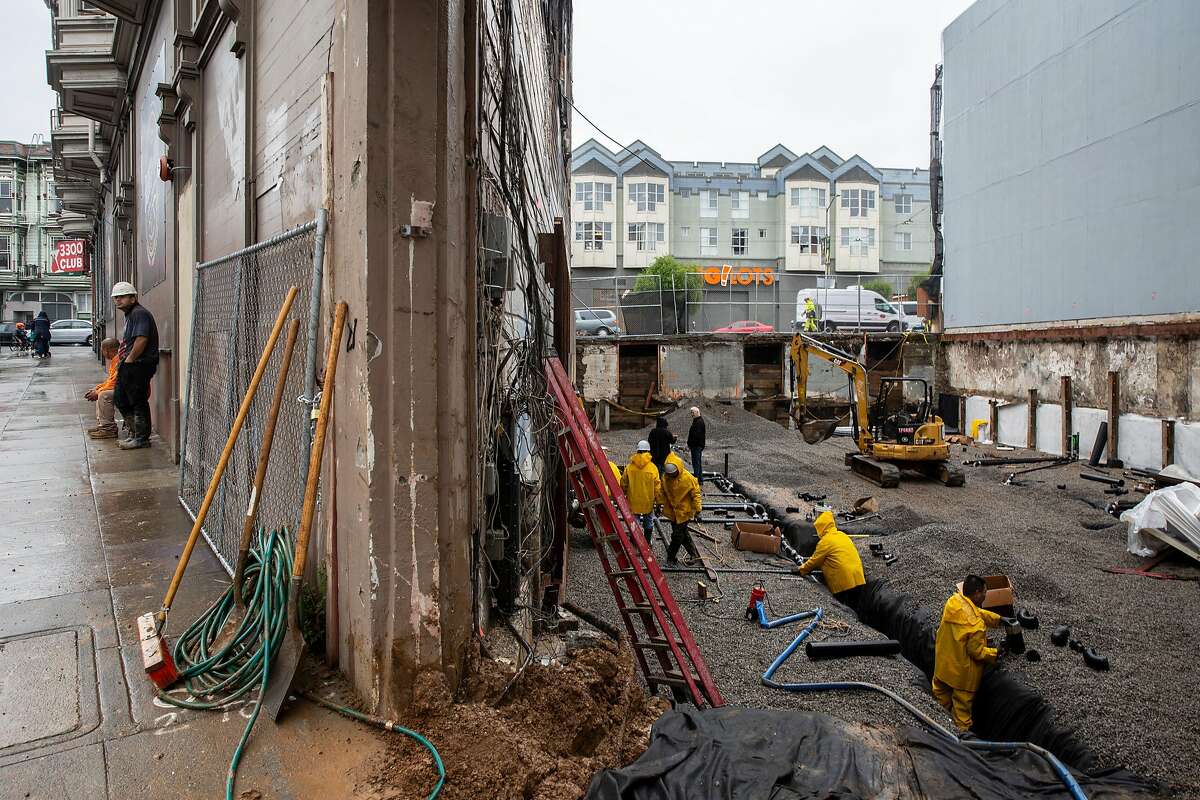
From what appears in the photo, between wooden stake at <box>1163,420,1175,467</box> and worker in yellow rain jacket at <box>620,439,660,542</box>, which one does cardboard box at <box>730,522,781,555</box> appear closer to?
worker in yellow rain jacket at <box>620,439,660,542</box>

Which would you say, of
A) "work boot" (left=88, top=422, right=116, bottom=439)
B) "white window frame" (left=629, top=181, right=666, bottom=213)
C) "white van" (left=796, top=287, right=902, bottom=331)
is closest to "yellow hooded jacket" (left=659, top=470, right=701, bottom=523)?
"work boot" (left=88, top=422, right=116, bottom=439)

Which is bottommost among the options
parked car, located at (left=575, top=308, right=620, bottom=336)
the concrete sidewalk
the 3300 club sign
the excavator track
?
the excavator track

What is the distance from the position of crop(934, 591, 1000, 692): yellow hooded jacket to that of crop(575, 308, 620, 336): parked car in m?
24.2

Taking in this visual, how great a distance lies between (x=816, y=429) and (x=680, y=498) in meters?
9.97

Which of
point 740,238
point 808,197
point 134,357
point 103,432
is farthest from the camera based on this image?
point 740,238

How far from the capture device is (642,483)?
1039 cm

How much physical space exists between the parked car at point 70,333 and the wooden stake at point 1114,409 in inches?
1761

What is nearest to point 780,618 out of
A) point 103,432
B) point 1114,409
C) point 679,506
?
point 679,506

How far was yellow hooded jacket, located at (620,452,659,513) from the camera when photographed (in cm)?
1038

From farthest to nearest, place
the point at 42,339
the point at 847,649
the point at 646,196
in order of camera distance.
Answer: the point at 646,196 < the point at 42,339 < the point at 847,649

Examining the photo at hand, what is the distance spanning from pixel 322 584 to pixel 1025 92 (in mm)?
26358

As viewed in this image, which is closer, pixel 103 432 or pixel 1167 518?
pixel 103 432

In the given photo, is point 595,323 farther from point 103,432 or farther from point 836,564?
point 103,432

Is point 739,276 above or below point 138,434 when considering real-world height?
above
